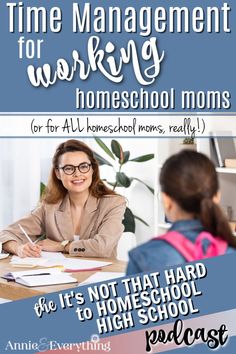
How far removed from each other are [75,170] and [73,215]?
0.53ft

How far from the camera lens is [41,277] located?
2281 millimetres

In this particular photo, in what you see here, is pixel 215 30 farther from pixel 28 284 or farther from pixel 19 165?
pixel 28 284

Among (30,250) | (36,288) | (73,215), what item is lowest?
(36,288)

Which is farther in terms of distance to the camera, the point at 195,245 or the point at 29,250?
the point at 29,250

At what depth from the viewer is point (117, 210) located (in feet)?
7.57

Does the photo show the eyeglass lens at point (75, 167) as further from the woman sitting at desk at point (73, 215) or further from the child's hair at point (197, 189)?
the child's hair at point (197, 189)

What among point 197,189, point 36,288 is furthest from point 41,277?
point 197,189

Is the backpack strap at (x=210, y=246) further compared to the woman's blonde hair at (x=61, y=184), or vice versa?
the woman's blonde hair at (x=61, y=184)

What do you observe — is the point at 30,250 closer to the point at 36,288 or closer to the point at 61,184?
the point at 36,288

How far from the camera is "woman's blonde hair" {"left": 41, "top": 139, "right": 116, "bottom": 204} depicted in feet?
7.55

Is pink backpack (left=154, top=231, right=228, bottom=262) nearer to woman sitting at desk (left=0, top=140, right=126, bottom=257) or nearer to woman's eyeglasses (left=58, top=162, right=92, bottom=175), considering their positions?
woman sitting at desk (left=0, top=140, right=126, bottom=257)

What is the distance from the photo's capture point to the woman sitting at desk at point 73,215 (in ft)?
7.55

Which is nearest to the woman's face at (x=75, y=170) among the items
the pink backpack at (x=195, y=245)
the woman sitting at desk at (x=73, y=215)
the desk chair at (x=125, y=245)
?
the woman sitting at desk at (x=73, y=215)

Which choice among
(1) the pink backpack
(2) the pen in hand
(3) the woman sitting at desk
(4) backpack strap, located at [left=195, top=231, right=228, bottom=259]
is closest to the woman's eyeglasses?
(3) the woman sitting at desk
